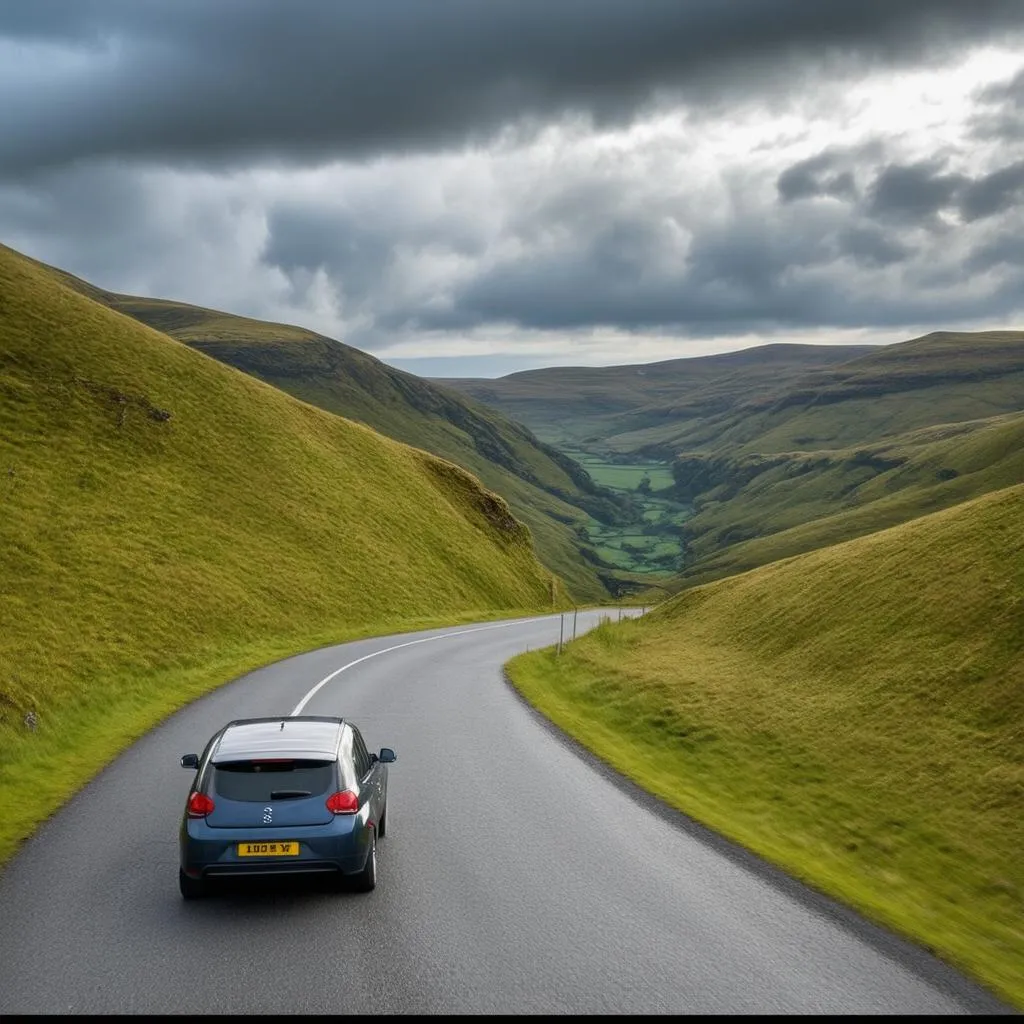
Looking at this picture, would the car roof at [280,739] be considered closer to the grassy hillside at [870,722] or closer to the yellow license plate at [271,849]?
the yellow license plate at [271,849]

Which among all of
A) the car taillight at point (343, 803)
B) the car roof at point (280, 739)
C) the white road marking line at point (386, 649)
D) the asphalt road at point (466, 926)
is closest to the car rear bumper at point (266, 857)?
the car taillight at point (343, 803)

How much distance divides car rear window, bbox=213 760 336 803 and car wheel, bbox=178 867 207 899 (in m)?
1.05

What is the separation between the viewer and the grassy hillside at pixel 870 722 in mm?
13172

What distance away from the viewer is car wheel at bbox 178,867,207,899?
10497 mm

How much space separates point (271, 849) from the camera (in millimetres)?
10148

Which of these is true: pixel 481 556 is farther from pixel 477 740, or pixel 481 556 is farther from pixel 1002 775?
pixel 1002 775

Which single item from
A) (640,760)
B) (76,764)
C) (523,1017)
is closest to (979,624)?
(640,760)

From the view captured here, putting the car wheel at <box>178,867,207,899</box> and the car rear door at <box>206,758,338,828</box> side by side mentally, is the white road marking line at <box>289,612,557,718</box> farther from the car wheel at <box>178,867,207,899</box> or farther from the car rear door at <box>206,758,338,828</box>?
the car wheel at <box>178,867,207,899</box>

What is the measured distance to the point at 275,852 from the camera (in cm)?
1016

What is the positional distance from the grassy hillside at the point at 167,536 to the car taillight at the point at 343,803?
19.3 feet

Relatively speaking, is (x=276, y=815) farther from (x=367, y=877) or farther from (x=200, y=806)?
(x=367, y=877)

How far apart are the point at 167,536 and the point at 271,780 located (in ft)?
123

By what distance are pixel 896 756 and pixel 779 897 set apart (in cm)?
782

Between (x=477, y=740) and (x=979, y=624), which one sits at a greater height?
(x=979, y=624)
